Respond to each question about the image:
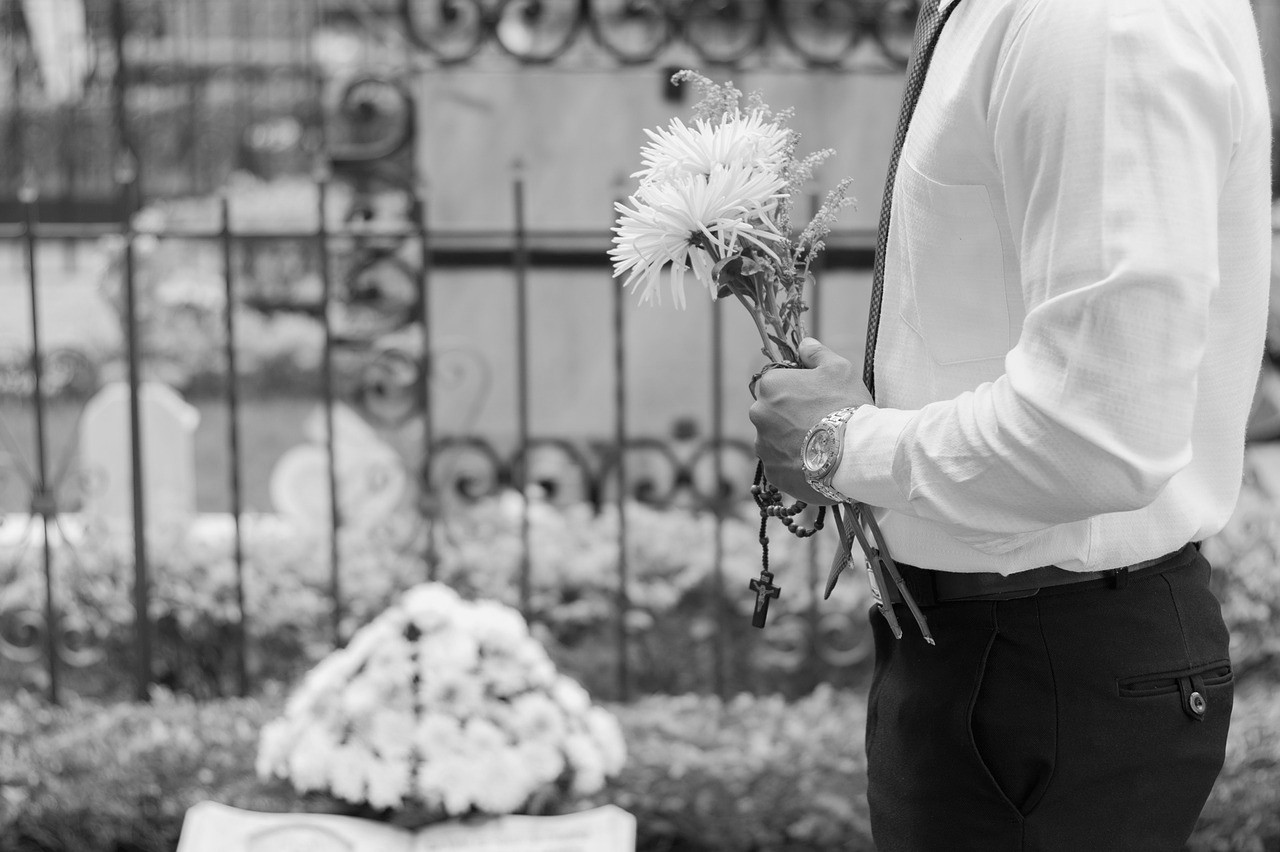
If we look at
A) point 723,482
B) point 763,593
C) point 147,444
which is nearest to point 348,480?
point 147,444

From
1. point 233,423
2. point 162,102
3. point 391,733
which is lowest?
point 391,733

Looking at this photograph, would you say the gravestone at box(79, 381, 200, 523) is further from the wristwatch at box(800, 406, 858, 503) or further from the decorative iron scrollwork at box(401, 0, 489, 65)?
the wristwatch at box(800, 406, 858, 503)

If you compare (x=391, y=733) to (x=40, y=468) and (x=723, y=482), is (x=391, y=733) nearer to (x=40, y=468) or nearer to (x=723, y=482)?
(x=40, y=468)

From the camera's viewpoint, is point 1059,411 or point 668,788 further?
point 668,788

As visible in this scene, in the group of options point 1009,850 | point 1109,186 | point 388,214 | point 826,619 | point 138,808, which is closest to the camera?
point 1109,186

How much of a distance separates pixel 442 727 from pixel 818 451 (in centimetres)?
159

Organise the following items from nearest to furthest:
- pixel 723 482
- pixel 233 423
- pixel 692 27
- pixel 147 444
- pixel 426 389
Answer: pixel 233 423 < pixel 426 389 < pixel 723 482 < pixel 692 27 < pixel 147 444

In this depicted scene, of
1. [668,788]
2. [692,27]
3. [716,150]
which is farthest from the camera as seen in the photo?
[692,27]

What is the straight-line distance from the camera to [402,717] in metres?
2.74

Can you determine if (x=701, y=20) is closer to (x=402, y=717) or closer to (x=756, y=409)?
(x=402, y=717)

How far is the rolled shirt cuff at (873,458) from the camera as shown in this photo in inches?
50.3

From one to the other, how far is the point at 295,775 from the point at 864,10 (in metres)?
2.77

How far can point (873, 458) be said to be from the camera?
1285 millimetres

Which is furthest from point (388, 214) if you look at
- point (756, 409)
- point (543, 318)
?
point (756, 409)
